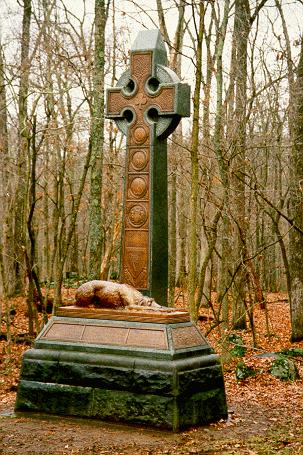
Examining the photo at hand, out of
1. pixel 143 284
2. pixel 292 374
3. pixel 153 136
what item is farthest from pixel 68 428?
pixel 292 374

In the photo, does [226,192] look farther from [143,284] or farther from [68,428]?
[68,428]

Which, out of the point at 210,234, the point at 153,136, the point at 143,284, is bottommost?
the point at 143,284

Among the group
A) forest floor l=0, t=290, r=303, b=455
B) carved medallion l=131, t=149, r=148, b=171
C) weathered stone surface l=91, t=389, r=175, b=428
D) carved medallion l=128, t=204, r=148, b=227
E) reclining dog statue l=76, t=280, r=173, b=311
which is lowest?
forest floor l=0, t=290, r=303, b=455

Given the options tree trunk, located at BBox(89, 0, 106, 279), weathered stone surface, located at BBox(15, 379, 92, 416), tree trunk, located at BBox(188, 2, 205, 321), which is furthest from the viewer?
tree trunk, located at BBox(89, 0, 106, 279)

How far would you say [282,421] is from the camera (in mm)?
7875

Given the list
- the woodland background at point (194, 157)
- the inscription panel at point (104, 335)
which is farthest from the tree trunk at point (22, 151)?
the inscription panel at point (104, 335)

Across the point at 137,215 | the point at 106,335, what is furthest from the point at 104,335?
the point at 137,215

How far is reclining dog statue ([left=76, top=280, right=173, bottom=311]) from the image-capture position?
7.86 metres

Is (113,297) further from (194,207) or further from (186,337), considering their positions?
(194,207)

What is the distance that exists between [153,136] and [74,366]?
9.99 ft

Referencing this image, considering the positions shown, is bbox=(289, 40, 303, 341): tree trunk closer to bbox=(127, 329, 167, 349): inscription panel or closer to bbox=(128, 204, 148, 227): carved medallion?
bbox=(128, 204, 148, 227): carved medallion

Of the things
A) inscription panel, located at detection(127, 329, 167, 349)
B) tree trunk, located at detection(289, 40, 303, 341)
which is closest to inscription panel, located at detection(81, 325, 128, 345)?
inscription panel, located at detection(127, 329, 167, 349)

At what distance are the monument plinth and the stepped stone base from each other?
0.01 metres

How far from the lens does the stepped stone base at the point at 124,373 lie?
7.16 metres
